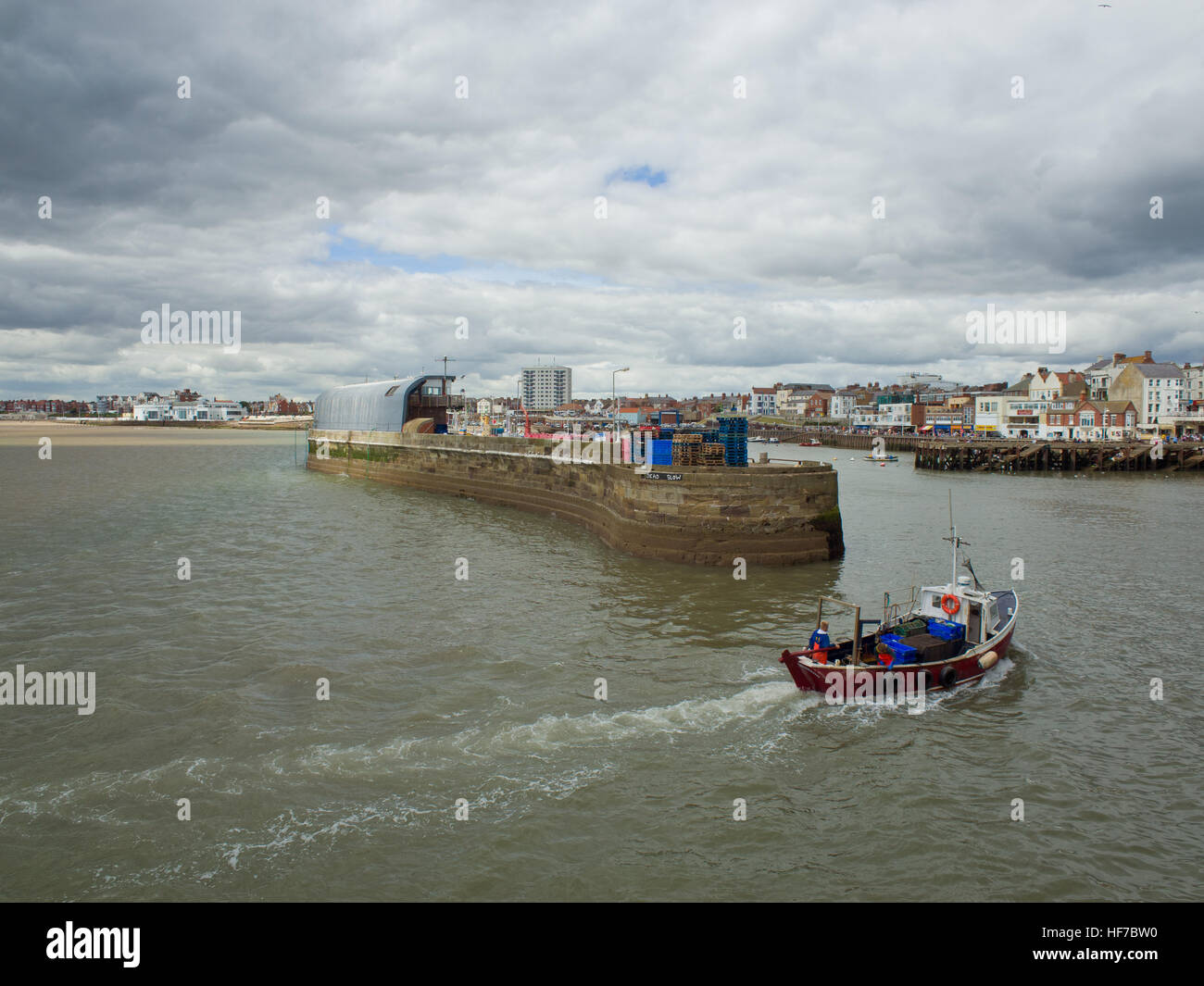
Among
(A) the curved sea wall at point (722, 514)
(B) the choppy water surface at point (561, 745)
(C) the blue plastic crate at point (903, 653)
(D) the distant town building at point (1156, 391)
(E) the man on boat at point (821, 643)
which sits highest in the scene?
(D) the distant town building at point (1156, 391)

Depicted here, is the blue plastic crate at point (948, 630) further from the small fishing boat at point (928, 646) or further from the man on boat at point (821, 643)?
the man on boat at point (821, 643)

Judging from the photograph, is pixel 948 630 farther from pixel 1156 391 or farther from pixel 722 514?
→ pixel 1156 391

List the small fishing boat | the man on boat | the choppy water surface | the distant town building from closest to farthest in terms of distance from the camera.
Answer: the choppy water surface < the small fishing boat < the man on boat < the distant town building

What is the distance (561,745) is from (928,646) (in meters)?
8.60

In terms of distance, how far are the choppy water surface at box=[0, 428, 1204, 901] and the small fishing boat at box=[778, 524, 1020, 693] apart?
1.94 feet

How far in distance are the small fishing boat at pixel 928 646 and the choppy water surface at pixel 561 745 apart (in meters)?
0.59

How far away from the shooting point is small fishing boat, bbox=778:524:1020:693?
1445 centimetres

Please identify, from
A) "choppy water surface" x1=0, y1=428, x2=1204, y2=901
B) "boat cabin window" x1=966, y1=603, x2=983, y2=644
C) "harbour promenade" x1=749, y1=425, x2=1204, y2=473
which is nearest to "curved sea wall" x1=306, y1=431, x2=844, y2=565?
"choppy water surface" x1=0, y1=428, x2=1204, y2=901

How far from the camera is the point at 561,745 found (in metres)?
12.4

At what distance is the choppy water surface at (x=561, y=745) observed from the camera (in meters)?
9.23

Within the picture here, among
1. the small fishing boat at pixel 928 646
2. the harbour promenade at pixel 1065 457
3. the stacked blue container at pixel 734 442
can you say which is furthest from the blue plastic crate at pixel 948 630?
the harbour promenade at pixel 1065 457

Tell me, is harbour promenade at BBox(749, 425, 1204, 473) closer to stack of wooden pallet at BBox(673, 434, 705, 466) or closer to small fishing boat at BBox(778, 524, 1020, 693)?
stack of wooden pallet at BBox(673, 434, 705, 466)

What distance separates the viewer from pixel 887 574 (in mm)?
27031
